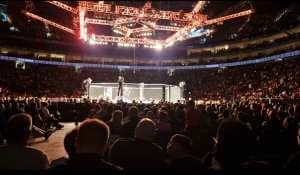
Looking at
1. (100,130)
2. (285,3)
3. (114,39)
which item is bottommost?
(100,130)

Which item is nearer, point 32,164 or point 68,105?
point 32,164

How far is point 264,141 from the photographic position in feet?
19.1

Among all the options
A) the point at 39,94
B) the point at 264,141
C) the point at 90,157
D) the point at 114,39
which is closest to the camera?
the point at 90,157

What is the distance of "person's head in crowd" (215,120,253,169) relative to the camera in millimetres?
3049

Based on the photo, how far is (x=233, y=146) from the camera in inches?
120

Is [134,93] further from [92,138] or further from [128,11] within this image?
[92,138]

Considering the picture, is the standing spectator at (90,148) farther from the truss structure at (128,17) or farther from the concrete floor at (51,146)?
the truss structure at (128,17)

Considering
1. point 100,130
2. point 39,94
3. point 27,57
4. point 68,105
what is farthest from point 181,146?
point 27,57

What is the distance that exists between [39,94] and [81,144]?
38.7 m

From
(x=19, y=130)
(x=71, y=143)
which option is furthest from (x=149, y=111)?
(x=19, y=130)

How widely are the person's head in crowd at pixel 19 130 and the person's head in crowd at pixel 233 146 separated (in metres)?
2.24

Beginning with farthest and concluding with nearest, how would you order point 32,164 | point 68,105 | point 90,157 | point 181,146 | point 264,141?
point 68,105, point 264,141, point 181,146, point 32,164, point 90,157

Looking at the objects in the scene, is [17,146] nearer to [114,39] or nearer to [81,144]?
[81,144]

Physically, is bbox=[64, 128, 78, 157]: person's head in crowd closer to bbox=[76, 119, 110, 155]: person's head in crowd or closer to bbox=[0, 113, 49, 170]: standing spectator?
bbox=[0, 113, 49, 170]: standing spectator
